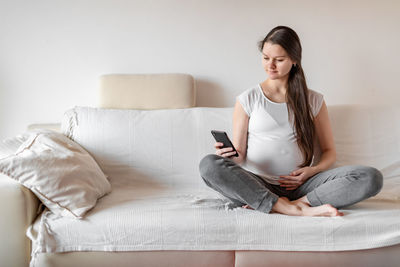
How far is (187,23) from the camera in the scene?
2363mm

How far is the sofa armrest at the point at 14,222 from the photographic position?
141cm

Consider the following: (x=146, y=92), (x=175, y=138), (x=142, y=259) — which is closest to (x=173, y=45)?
(x=146, y=92)

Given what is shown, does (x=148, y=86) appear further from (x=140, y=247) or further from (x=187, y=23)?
(x=140, y=247)

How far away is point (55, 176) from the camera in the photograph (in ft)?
4.98

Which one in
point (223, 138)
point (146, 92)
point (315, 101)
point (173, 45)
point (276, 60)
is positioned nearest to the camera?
point (223, 138)

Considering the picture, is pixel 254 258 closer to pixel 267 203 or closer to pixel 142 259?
pixel 267 203

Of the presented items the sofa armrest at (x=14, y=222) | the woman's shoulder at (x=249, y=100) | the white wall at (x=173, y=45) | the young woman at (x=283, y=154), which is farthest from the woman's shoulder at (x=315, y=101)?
the sofa armrest at (x=14, y=222)

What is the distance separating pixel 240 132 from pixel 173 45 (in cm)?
76

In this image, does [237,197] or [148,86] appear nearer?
[237,197]

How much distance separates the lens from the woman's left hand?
5.75 feet

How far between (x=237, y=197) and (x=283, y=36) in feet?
2.33

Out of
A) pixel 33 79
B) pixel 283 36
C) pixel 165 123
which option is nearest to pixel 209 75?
pixel 165 123

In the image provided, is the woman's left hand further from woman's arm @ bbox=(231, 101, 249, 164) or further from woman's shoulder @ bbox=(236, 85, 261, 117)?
woman's shoulder @ bbox=(236, 85, 261, 117)

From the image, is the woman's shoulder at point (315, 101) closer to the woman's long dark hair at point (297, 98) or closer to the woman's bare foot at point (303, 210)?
the woman's long dark hair at point (297, 98)
